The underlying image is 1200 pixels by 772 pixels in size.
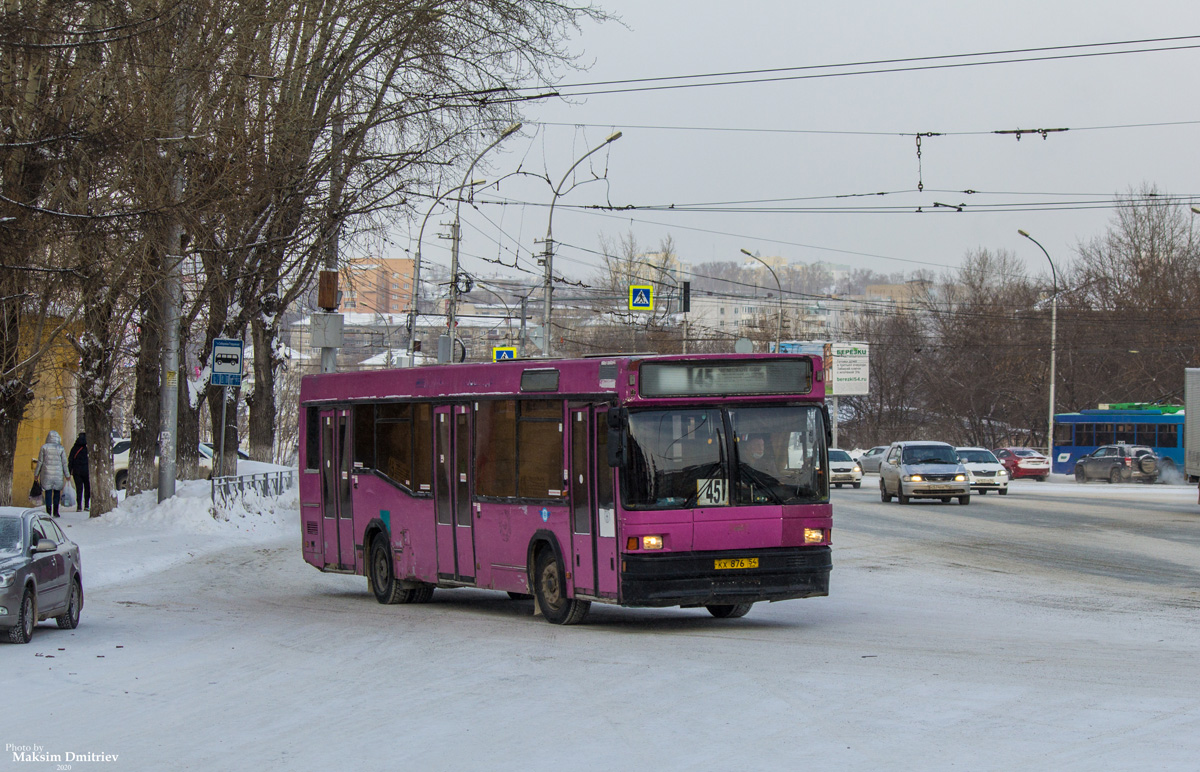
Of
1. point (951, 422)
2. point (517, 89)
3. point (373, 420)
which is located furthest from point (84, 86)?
point (951, 422)

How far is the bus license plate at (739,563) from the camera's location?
12.7 meters

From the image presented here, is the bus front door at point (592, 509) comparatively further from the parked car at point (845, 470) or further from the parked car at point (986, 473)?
the parked car at point (845, 470)

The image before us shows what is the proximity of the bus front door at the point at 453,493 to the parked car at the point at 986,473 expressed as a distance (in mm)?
31386

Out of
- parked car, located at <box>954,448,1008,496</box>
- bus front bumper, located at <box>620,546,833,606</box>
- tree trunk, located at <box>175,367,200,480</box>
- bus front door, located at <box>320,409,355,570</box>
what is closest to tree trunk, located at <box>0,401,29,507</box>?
tree trunk, located at <box>175,367,200,480</box>

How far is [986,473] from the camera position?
45250 millimetres

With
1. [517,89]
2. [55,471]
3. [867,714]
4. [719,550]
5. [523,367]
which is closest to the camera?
[867,714]

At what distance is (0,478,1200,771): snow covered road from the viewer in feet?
24.5

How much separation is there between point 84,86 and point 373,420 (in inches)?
219

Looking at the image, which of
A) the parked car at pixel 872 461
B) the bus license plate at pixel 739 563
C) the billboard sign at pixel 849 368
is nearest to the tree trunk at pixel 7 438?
the bus license plate at pixel 739 563

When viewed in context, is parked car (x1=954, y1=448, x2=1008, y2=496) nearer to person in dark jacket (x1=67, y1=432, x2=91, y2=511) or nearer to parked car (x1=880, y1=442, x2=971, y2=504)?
parked car (x1=880, y1=442, x2=971, y2=504)

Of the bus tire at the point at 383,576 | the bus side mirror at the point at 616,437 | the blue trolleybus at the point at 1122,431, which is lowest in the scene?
the blue trolleybus at the point at 1122,431

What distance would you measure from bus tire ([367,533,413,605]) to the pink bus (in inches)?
67.7

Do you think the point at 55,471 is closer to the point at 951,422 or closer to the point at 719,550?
the point at 719,550

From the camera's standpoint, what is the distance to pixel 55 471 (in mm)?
28938
